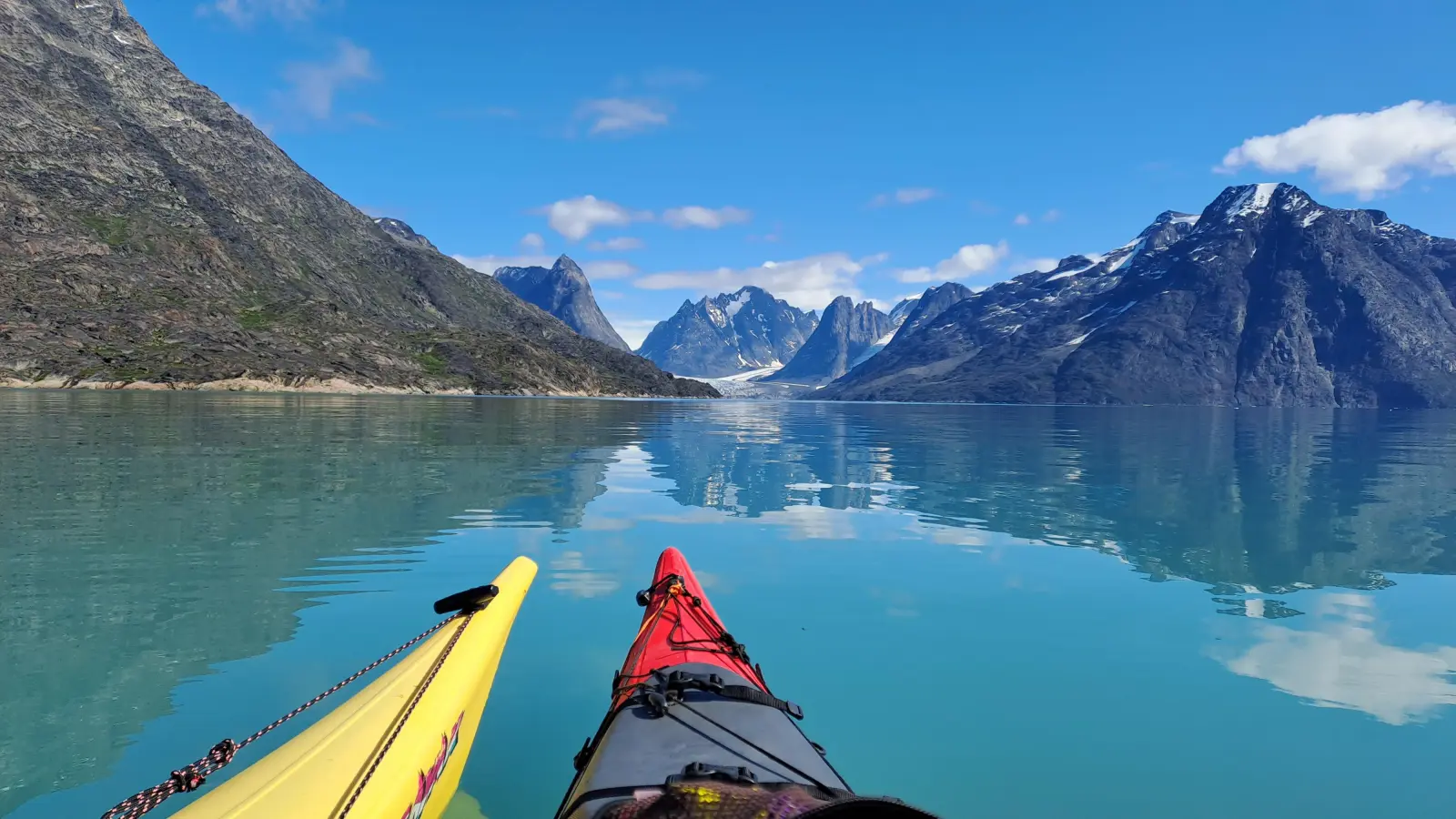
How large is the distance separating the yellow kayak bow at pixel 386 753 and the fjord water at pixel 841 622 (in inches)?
44.2

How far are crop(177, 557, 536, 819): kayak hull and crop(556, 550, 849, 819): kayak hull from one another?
155 cm

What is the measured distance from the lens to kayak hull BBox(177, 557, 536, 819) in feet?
16.8

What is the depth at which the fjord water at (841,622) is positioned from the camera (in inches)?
333

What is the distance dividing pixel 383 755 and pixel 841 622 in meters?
9.50

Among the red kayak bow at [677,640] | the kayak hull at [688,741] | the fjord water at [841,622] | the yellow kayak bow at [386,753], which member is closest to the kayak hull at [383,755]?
the yellow kayak bow at [386,753]

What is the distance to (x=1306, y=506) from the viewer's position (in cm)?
2880

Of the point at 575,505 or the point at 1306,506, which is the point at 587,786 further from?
the point at 1306,506

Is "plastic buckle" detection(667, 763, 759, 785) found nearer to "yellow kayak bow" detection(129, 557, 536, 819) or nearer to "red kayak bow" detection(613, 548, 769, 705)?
"red kayak bow" detection(613, 548, 769, 705)

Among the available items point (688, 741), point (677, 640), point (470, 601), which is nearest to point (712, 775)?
point (688, 741)

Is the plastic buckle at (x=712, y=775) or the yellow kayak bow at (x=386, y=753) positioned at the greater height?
the plastic buckle at (x=712, y=775)

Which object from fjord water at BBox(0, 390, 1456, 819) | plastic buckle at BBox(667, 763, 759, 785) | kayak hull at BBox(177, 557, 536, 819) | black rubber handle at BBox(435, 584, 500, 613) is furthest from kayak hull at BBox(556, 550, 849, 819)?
black rubber handle at BBox(435, 584, 500, 613)

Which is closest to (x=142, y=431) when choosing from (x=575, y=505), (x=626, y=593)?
(x=575, y=505)

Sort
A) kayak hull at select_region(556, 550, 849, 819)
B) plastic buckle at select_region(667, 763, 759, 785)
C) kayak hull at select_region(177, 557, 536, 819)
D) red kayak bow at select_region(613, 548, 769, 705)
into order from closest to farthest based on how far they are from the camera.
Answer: plastic buckle at select_region(667, 763, 759, 785) → kayak hull at select_region(556, 550, 849, 819) → kayak hull at select_region(177, 557, 536, 819) → red kayak bow at select_region(613, 548, 769, 705)

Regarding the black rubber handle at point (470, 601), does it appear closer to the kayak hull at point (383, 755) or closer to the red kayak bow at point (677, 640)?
the kayak hull at point (383, 755)
